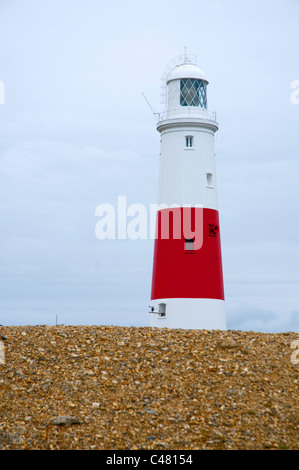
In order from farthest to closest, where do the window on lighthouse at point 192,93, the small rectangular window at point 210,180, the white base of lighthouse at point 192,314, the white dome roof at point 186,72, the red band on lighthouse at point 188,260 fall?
the white dome roof at point 186,72 < the window on lighthouse at point 192,93 < the small rectangular window at point 210,180 < the red band on lighthouse at point 188,260 < the white base of lighthouse at point 192,314

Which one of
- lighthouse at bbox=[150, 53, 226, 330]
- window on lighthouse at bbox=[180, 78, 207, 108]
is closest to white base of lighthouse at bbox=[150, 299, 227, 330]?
lighthouse at bbox=[150, 53, 226, 330]

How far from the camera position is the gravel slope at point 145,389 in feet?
57.3

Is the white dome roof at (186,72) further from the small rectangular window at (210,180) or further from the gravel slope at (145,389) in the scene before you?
the gravel slope at (145,389)

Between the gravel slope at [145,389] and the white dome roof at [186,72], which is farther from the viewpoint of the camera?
the white dome roof at [186,72]

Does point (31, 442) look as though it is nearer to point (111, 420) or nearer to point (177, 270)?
point (111, 420)

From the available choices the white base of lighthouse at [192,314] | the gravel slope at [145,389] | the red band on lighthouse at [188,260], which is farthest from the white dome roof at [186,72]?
the gravel slope at [145,389]

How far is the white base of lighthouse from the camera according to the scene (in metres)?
32.2

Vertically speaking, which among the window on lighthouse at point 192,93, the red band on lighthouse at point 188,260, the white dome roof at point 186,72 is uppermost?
the white dome roof at point 186,72

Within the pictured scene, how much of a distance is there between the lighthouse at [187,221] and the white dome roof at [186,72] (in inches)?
1.7

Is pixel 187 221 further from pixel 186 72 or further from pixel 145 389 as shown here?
pixel 145 389

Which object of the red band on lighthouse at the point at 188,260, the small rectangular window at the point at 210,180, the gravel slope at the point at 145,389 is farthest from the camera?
the small rectangular window at the point at 210,180

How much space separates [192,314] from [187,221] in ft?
12.5

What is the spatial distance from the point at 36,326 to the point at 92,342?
247 centimetres

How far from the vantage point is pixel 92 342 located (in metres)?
21.8
